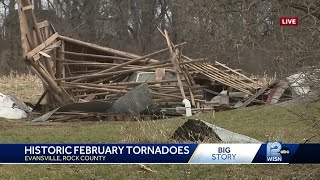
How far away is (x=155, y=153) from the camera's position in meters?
6.11

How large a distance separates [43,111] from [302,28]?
1259 centimetres

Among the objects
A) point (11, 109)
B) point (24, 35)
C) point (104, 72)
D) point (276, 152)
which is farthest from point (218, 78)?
point (276, 152)

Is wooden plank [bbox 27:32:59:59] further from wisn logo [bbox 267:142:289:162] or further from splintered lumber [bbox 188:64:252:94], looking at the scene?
wisn logo [bbox 267:142:289:162]

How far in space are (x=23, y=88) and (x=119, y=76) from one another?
29.6ft

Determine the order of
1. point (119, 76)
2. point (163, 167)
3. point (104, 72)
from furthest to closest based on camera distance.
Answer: point (119, 76) → point (104, 72) → point (163, 167)

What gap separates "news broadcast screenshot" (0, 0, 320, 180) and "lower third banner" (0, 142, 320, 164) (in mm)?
11

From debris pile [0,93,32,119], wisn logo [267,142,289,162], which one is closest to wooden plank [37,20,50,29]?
debris pile [0,93,32,119]

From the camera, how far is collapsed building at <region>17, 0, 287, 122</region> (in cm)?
1667

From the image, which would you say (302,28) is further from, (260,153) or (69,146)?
(69,146)

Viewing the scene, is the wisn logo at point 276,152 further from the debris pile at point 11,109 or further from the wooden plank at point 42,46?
the debris pile at point 11,109

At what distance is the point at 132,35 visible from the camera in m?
49.8

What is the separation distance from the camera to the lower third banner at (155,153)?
610 centimetres

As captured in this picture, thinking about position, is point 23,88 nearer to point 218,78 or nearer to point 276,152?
point 218,78

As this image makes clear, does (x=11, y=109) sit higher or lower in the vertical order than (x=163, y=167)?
lower
